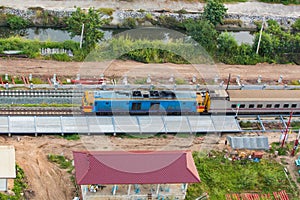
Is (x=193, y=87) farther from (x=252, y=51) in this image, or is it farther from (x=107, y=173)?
(x=107, y=173)

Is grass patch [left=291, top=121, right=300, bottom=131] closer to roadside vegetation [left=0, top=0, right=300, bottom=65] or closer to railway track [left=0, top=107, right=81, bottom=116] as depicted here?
roadside vegetation [left=0, top=0, right=300, bottom=65]

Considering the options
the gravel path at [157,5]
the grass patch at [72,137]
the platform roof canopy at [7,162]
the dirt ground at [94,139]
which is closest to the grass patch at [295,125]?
the dirt ground at [94,139]

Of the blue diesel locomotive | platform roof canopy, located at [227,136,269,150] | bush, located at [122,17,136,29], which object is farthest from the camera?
bush, located at [122,17,136,29]

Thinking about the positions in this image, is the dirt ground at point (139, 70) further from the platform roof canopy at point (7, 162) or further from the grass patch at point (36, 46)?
the platform roof canopy at point (7, 162)

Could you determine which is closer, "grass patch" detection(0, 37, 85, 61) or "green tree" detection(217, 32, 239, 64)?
"grass patch" detection(0, 37, 85, 61)

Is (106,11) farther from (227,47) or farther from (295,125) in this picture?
(295,125)

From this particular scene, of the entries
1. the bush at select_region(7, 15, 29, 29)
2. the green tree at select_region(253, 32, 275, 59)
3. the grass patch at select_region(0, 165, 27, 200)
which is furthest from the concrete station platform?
the bush at select_region(7, 15, 29, 29)

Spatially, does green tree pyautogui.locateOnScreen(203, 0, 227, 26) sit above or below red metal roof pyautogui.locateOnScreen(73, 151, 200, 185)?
above
